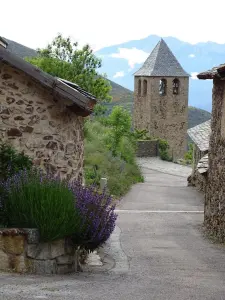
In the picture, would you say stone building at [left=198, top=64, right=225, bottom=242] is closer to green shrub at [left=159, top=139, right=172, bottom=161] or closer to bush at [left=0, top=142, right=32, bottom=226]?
bush at [left=0, top=142, right=32, bottom=226]

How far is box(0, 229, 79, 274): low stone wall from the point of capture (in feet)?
26.1

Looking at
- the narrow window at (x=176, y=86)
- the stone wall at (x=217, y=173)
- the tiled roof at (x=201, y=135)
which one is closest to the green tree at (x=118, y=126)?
the tiled roof at (x=201, y=135)

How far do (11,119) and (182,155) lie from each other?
181ft

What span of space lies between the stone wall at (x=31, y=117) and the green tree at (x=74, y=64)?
28625 mm

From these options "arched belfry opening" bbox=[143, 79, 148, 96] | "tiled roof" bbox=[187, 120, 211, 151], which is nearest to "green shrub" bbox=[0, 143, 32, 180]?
"tiled roof" bbox=[187, 120, 211, 151]

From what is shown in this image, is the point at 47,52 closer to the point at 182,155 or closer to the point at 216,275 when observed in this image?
the point at 182,155

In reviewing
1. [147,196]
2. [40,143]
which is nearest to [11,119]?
[40,143]

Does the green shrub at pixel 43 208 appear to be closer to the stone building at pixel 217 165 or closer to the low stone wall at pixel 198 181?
the stone building at pixel 217 165

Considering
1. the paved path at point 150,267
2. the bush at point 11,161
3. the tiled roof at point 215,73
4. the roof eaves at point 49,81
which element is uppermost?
the tiled roof at point 215,73

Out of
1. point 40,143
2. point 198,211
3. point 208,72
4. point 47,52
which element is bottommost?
point 198,211

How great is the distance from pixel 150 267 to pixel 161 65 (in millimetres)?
56791

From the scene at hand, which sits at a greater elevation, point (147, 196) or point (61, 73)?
point (61, 73)

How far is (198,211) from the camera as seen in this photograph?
2017 cm

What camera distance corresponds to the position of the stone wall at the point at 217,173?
14.9 meters
